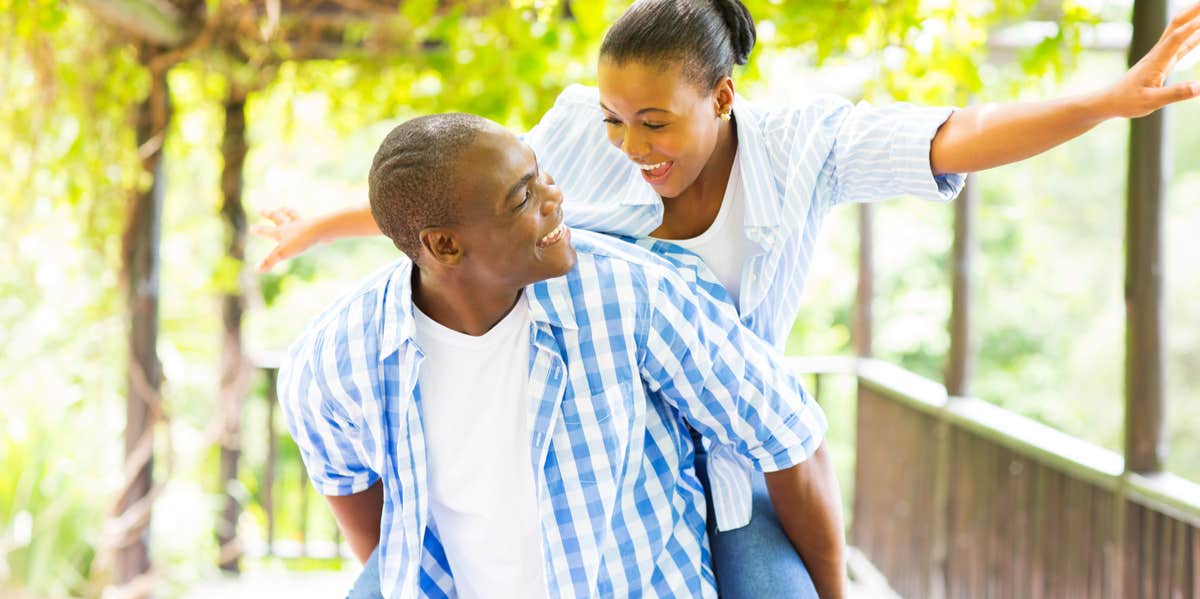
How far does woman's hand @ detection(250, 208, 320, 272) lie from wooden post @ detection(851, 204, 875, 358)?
3176mm

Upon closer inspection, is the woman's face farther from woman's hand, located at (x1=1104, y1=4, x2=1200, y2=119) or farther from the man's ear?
woman's hand, located at (x1=1104, y1=4, x2=1200, y2=119)

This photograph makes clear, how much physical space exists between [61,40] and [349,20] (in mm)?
920

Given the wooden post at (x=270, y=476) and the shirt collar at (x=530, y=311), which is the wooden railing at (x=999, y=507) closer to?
the shirt collar at (x=530, y=311)

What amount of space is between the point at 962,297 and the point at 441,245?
2.67 meters

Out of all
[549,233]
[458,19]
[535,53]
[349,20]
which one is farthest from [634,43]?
[349,20]

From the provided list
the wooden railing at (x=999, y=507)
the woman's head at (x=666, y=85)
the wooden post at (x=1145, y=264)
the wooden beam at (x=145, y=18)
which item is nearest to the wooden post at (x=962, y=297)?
the wooden railing at (x=999, y=507)

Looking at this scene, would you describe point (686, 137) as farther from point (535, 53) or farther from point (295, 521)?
point (295, 521)

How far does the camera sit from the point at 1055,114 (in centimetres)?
128

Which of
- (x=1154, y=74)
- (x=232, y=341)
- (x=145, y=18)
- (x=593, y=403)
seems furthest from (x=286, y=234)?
(x=232, y=341)

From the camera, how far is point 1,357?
13.0 ft

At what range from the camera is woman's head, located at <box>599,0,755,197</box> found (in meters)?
1.42

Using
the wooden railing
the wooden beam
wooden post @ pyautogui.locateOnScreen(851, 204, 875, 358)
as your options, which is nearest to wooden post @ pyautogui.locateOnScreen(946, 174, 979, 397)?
the wooden railing

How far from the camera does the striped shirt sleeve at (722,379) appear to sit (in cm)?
135

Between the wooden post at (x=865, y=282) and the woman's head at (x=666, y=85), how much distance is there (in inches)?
125
